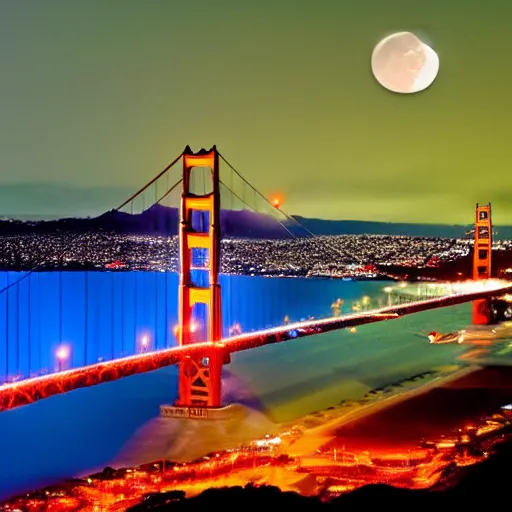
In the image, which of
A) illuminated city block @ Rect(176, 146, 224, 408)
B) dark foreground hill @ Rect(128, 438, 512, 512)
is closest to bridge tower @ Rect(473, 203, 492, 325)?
illuminated city block @ Rect(176, 146, 224, 408)

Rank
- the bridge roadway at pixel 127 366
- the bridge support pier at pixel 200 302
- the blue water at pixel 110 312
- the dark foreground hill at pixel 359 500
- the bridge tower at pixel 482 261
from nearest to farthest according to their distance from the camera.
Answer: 1. the dark foreground hill at pixel 359 500
2. the bridge roadway at pixel 127 366
3. the bridge support pier at pixel 200 302
4. the blue water at pixel 110 312
5. the bridge tower at pixel 482 261

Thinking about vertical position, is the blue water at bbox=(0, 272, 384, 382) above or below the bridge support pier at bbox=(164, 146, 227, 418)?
below

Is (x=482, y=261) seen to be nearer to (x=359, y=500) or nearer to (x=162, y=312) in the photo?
(x=162, y=312)

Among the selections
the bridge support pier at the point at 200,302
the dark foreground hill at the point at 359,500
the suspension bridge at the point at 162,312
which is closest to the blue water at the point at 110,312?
the suspension bridge at the point at 162,312

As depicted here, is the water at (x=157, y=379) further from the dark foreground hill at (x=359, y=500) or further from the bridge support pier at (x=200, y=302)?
the dark foreground hill at (x=359, y=500)

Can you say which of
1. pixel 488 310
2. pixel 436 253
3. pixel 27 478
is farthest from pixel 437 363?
pixel 436 253

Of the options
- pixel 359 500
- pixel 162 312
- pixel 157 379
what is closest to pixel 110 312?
pixel 162 312

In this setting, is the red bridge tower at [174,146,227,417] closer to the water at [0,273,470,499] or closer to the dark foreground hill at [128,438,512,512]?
the water at [0,273,470,499]
